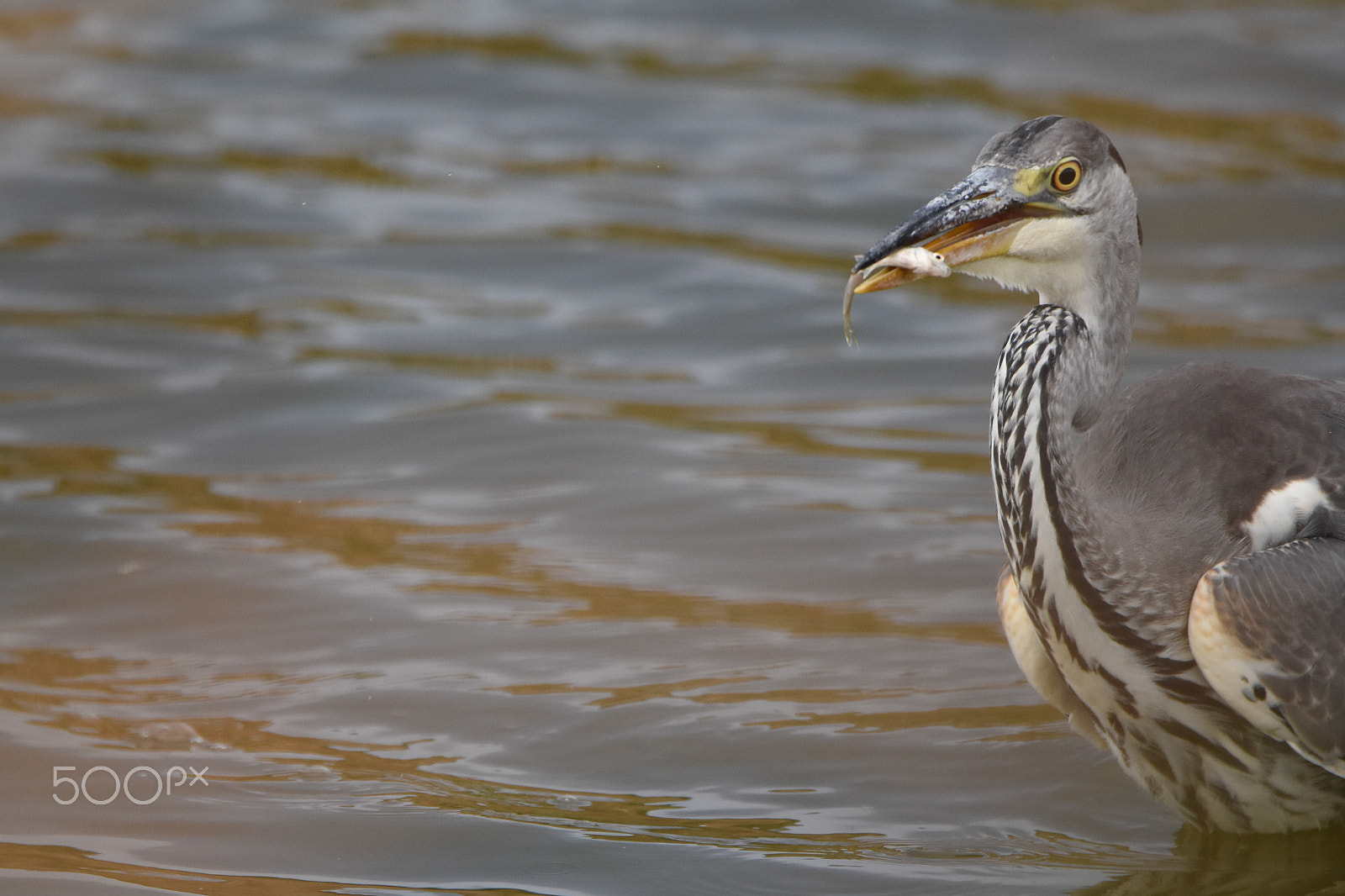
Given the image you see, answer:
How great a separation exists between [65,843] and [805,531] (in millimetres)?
2960

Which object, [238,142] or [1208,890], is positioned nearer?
[1208,890]

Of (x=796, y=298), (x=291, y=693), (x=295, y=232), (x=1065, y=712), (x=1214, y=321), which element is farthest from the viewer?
(x=295, y=232)

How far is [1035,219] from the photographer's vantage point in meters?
4.15

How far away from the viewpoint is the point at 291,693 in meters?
5.28

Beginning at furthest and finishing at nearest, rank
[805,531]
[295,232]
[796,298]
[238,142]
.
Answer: [238,142], [295,232], [796,298], [805,531]

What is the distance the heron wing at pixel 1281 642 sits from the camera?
3758 mm

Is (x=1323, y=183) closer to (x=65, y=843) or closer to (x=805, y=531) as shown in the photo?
(x=805, y=531)

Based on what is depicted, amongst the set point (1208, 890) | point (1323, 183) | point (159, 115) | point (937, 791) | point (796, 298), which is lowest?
point (1208, 890)

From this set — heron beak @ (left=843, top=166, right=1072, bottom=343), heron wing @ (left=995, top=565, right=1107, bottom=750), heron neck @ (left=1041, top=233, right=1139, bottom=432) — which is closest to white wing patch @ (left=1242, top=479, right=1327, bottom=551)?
heron neck @ (left=1041, top=233, right=1139, bottom=432)

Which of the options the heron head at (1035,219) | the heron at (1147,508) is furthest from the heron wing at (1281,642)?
the heron head at (1035,219)

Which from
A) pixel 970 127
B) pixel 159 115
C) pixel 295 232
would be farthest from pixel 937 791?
pixel 159 115

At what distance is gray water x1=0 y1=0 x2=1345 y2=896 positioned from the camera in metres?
4.53

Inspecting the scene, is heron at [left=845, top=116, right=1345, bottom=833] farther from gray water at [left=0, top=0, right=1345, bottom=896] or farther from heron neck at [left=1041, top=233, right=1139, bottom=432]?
gray water at [left=0, top=0, right=1345, bottom=896]

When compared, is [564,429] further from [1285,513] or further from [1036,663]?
[1285,513]
